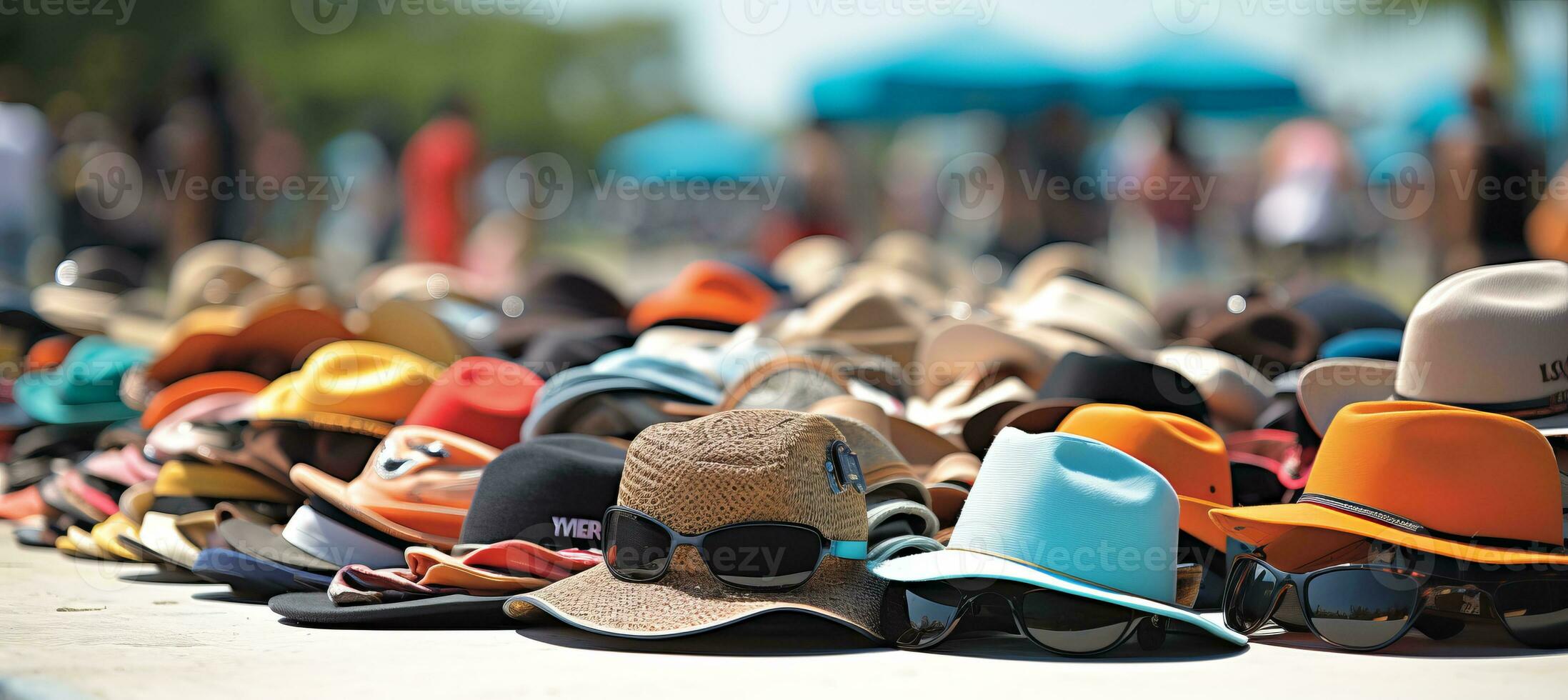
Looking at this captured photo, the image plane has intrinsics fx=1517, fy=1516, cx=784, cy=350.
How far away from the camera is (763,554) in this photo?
2766 millimetres

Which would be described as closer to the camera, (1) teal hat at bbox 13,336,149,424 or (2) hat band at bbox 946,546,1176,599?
(2) hat band at bbox 946,546,1176,599

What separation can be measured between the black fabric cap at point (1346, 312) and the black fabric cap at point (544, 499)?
2777 millimetres

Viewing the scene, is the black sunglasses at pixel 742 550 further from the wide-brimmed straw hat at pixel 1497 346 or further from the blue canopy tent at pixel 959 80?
the blue canopy tent at pixel 959 80

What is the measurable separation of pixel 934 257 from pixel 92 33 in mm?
19681

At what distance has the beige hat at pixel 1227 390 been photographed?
4.18m

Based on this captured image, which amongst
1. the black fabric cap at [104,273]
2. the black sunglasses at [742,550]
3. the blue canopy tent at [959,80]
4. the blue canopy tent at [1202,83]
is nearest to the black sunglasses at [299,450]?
the black sunglasses at [742,550]

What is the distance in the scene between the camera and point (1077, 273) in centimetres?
651

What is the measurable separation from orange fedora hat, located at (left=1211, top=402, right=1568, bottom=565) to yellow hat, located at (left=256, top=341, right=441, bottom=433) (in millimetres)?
2318

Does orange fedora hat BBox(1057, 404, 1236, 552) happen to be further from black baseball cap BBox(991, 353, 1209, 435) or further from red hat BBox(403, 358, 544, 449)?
red hat BBox(403, 358, 544, 449)

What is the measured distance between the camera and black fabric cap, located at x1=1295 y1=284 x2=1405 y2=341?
16.4ft

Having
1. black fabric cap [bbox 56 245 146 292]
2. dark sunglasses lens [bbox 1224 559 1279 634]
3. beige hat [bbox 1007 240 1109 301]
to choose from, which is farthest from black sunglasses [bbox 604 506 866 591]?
black fabric cap [bbox 56 245 146 292]

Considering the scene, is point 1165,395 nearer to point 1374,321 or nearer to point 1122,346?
point 1122,346

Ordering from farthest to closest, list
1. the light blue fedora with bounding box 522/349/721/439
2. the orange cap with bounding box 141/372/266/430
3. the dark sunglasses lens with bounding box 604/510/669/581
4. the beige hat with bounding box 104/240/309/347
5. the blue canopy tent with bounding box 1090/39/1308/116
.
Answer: the blue canopy tent with bounding box 1090/39/1308/116
the beige hat with bounding box 104/240/309/347
the orange cap with bounding box 141/372/266/430
the light blue fedora with bounding box 522/349/721/439
the dark sunglasses lens with bounding box 604/510/669/581

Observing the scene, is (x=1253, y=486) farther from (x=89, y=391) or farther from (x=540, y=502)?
(x=89, y=391)
